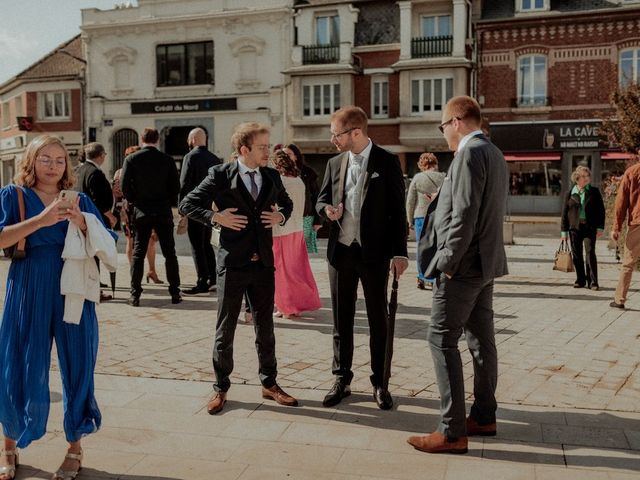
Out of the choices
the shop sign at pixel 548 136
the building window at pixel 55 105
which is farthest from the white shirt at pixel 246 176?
the building window at pixel 55 105

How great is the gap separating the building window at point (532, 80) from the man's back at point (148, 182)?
22492 mm

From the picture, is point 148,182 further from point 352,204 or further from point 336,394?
point 336,394

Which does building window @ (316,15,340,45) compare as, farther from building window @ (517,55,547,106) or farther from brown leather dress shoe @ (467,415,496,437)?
brown leather dress shoe @ (467,415,496,437)

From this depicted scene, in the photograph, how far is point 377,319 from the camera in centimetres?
487

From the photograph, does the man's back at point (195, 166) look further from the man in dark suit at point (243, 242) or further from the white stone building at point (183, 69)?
the white stone building at point (183, 69)

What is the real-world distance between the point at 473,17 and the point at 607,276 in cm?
1944

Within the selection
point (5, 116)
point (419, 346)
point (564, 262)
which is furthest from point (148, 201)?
point (5, 116)

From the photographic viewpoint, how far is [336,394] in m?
4.81

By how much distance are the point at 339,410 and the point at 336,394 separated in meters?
0.16

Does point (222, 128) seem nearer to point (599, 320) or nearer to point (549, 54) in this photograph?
point (549, 54)

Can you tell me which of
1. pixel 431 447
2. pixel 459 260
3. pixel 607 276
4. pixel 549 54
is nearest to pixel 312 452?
pixel 431 447

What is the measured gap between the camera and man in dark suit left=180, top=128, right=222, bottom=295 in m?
8.90

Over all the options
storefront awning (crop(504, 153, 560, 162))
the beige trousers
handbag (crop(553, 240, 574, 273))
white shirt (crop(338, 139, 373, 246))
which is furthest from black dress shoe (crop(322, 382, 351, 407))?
storefront awning (crop(504, 153, 560, 162))

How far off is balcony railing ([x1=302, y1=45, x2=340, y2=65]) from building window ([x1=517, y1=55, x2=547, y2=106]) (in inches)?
299
